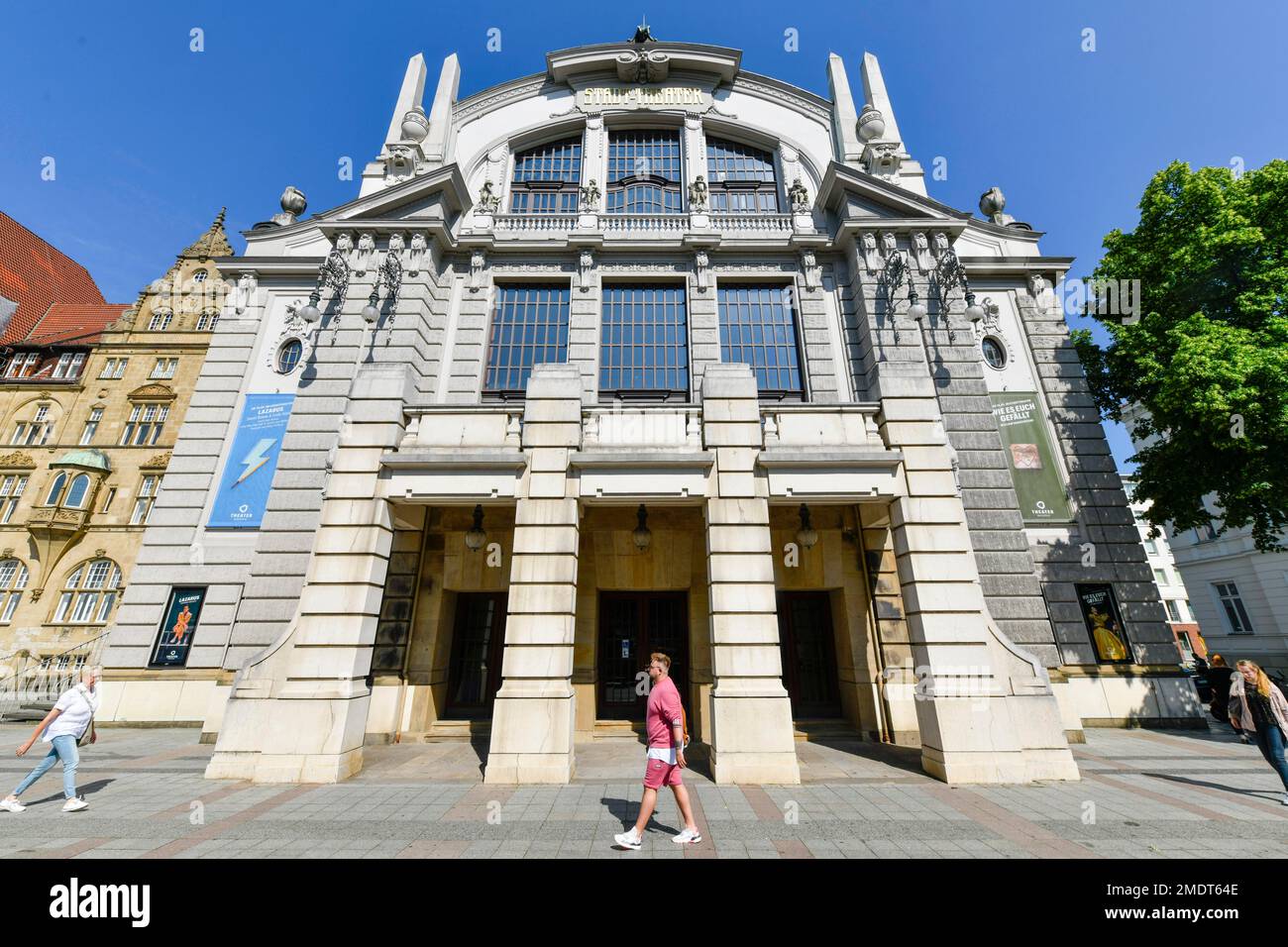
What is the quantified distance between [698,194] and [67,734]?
1927cm

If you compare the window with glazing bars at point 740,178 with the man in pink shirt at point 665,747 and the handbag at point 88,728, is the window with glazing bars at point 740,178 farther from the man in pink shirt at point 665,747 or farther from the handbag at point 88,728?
the handbag at point 88,728

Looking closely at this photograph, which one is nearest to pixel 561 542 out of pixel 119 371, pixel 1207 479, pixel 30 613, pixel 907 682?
pixel 907 682

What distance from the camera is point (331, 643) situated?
29.2 ft

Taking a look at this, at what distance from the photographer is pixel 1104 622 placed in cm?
1381

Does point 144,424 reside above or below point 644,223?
below

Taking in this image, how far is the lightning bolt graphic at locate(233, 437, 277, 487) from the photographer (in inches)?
598

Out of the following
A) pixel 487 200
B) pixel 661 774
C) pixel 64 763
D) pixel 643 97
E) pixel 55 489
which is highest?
pixel 643 97

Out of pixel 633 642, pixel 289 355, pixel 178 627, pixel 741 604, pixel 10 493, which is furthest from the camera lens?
pixel 10 493

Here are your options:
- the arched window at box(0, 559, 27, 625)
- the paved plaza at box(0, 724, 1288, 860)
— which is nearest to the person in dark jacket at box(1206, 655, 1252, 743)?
the paved plaza at box(0, 724, 1288, 860)

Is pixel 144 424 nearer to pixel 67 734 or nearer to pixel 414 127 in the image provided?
pixel 414 127

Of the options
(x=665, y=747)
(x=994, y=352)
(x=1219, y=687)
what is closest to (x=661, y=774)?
(x=665, y=747)
